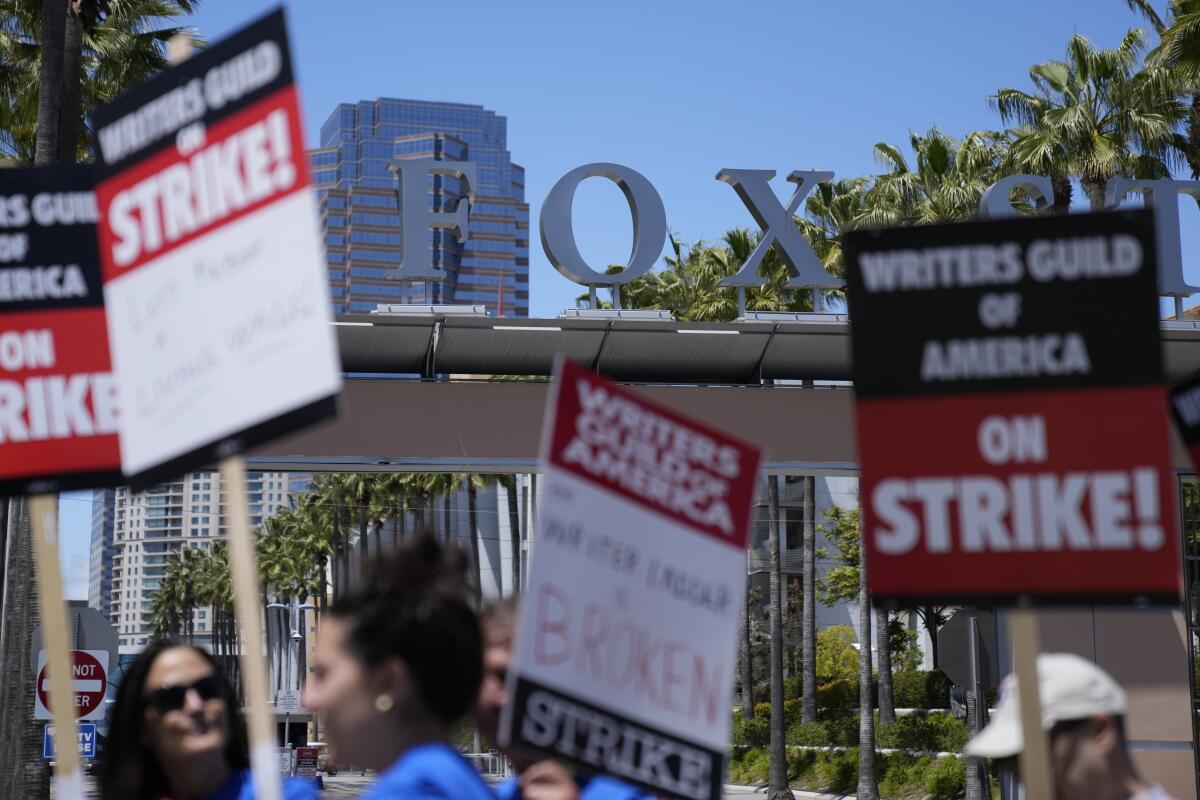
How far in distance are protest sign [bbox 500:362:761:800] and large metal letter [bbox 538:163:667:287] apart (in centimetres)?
1930

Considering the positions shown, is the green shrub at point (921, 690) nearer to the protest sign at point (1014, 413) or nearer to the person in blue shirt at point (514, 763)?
the protest sign at point (1014, 413)

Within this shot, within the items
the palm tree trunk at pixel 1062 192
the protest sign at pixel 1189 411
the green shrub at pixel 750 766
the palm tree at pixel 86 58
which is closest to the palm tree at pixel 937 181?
the palm tree trunk at pixel 1062 192

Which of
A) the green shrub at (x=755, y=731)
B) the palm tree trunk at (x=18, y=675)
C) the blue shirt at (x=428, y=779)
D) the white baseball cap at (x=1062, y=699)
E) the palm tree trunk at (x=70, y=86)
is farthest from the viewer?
the green shrub at (x=755, y=731)

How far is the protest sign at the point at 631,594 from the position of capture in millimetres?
3605

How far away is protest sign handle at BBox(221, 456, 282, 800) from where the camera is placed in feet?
10.9

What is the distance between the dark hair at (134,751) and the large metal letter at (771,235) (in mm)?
20169

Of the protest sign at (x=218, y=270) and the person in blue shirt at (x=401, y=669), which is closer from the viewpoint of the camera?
the person in blue shirt at (x=401, y=669)

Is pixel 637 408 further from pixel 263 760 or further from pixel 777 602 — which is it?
pixel 777 602

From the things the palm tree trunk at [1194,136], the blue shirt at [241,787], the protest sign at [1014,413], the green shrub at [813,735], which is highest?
the palm tree trunk at [1194,136]

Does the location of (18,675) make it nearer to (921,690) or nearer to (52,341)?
(52,341)

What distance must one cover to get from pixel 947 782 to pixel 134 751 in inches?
1499

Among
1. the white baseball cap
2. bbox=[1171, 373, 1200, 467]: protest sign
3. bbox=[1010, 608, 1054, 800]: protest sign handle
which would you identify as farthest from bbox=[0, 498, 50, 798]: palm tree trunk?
bbox=[1010, 608, 1054, 800]: protest sign handle

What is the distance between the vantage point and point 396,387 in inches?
760

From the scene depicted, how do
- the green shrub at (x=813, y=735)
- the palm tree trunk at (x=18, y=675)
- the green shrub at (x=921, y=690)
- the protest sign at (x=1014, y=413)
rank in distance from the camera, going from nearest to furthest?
the protest sign at (x=1014, y=413), the palm tree trunk at (x=18, y=675), the green shrub at (x=813, y=735), the green shrub at (x=921, y=690)
